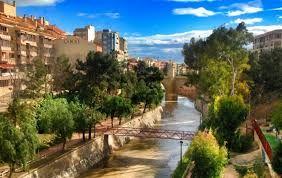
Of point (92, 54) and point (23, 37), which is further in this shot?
point (23, 37)

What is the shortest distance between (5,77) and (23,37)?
48.9 ft

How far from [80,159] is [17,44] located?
4344 cm

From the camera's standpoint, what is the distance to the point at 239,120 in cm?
5153

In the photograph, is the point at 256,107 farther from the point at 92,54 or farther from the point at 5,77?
the point at 5,77

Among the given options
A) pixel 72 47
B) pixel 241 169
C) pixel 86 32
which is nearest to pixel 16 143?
pixel 241 169

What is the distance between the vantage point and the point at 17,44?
87750 millimetres

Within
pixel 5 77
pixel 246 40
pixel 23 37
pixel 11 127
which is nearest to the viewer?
pixel 11 127

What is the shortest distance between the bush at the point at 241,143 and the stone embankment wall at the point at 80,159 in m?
15.5

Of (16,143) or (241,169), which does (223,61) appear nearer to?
(241,169)

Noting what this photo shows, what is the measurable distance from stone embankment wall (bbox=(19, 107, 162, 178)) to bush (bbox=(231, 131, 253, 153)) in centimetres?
1550

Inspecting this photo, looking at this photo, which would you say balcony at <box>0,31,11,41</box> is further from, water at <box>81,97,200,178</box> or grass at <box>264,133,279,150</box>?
grass at <box>264,133,279,150</box>

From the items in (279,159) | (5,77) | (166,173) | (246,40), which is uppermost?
(246,40)

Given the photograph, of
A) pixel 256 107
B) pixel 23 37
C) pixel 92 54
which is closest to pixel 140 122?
pixel 92 54

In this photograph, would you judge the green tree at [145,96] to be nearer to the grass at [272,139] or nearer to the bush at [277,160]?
the grass at [272,139]
